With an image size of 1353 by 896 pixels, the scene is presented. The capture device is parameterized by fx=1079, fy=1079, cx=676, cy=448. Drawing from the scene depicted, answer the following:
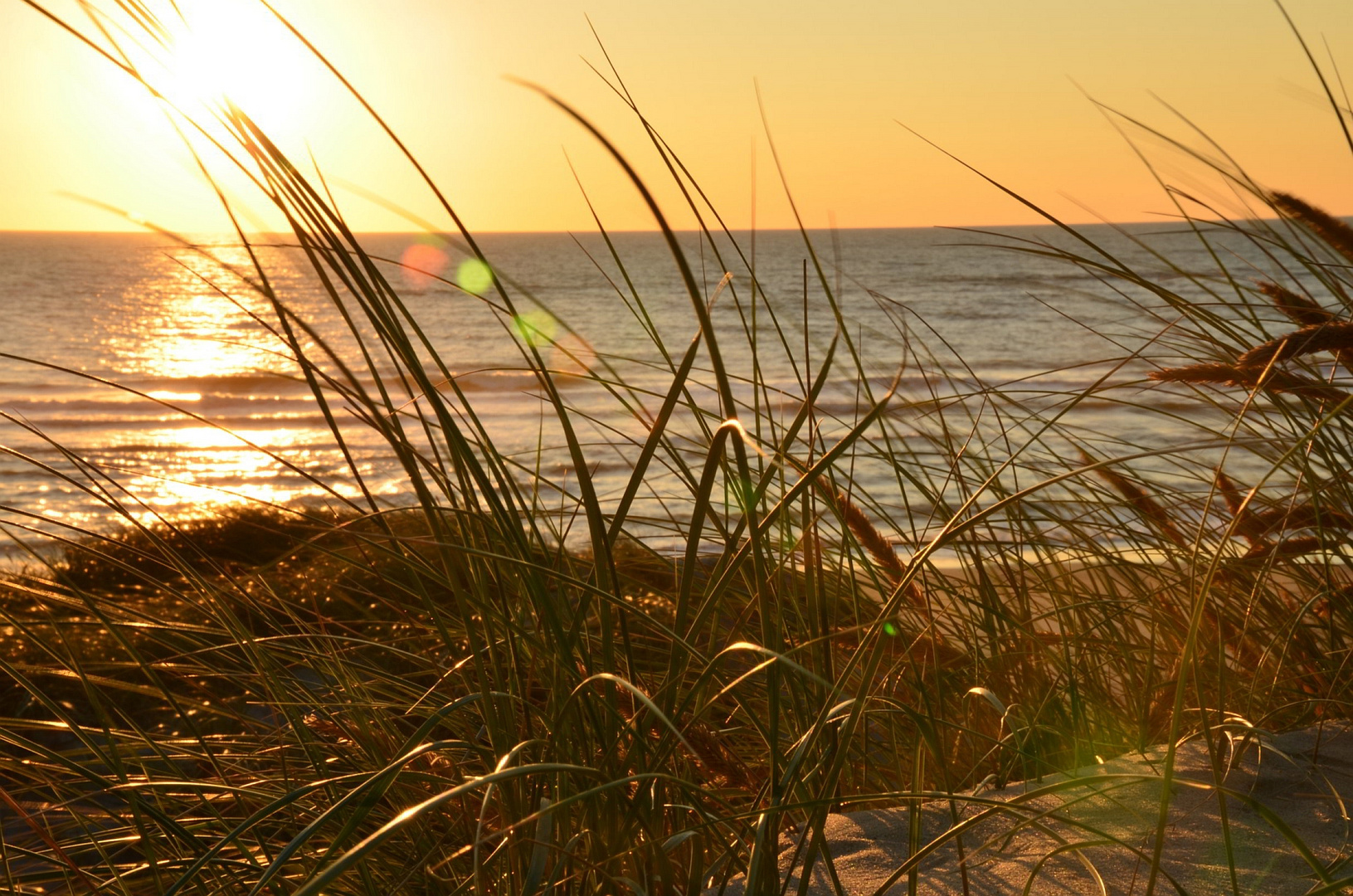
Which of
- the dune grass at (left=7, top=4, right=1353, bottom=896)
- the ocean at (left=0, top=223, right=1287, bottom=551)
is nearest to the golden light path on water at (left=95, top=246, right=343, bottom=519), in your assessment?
the ocean at (left=0, top=223, right=1287, bottom=551)

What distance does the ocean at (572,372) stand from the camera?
1.46 m

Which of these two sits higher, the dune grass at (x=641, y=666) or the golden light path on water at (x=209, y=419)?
the dune grass at (x=641, y=666)

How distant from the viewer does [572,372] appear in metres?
2.50

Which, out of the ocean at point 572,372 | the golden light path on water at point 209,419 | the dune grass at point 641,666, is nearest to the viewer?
the dune grass at point 641,666

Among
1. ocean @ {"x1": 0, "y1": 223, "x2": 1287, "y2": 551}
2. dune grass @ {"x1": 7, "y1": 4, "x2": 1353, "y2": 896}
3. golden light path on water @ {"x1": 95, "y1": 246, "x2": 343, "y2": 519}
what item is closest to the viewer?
dune grass @ {"x1": 7, "y1": 4, "x2": 1353, "y2": 896}

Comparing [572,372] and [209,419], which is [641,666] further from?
[209,419]

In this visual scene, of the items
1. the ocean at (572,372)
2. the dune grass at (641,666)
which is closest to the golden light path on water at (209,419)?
the ocean at (572,372)

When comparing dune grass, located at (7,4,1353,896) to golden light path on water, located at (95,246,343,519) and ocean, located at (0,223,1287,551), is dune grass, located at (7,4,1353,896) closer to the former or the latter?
ocean, located at (0,223,1287,551)

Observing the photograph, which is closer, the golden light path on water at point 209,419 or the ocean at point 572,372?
the ocean at point 572,372

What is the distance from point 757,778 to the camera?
4.47 ft

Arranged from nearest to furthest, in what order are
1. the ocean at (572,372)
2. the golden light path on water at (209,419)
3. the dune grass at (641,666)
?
the dune grass at (641,666) → the ocean at (572,372) → the golden light path on water at (209,419)

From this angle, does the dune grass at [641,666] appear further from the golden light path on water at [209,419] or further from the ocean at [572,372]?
the golden light path on water at [209,419]

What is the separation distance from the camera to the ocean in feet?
4.78

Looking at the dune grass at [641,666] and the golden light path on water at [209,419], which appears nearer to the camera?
the dune grass at [641,666]
